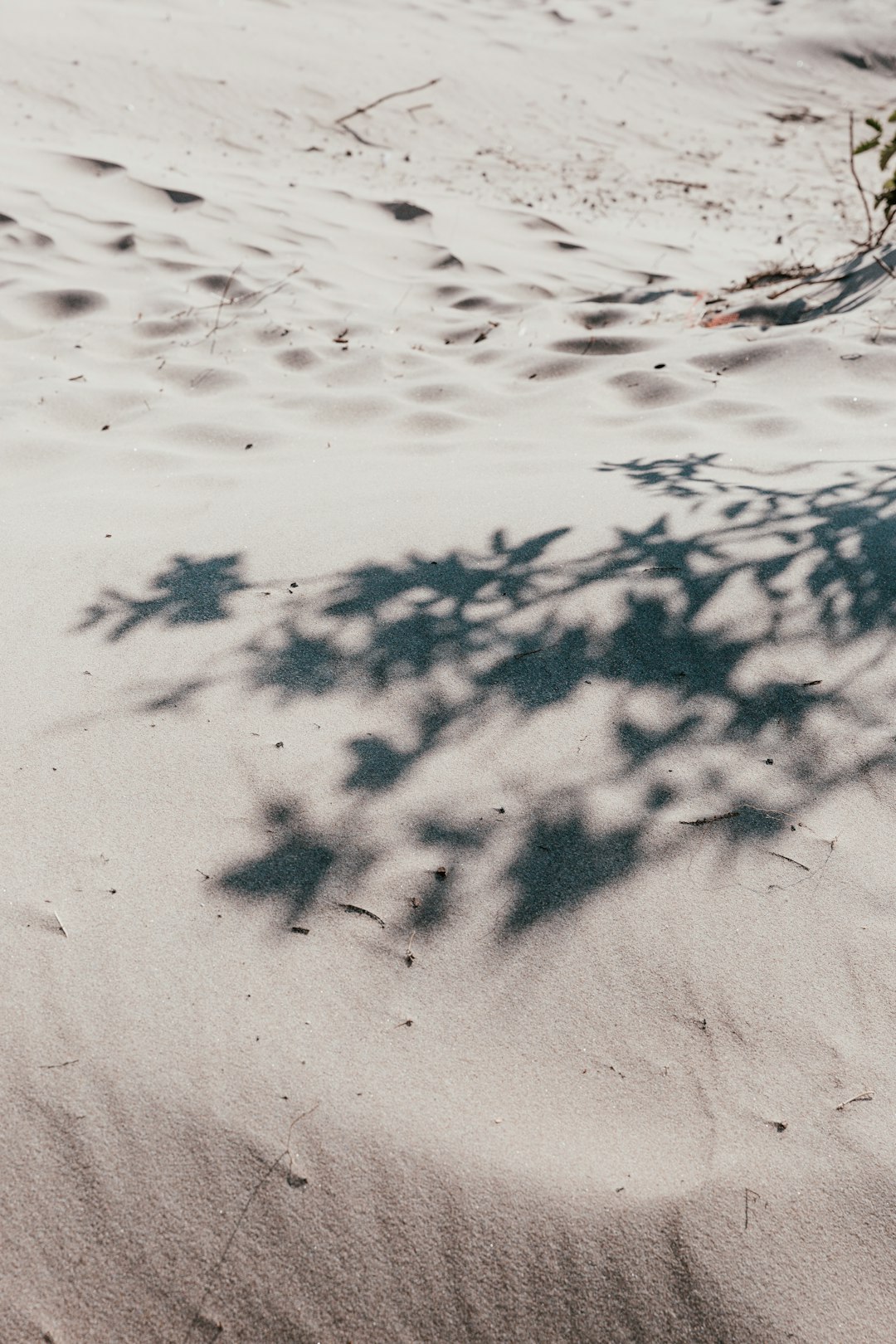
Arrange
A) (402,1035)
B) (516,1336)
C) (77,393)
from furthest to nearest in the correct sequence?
(77,393) → (402,1035) → (516,1336)

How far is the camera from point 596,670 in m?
2.40

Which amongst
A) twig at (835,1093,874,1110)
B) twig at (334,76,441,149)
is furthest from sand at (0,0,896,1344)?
twig at (334,76,441,149)

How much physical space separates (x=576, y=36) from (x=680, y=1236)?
39.1 feet

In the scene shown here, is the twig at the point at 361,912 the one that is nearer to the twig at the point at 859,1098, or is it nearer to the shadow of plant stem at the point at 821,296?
the twig at the point at 859,1098

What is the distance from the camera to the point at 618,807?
205cm

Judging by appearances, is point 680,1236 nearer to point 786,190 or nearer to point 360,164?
point 360,164

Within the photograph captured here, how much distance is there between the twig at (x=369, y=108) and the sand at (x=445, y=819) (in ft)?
12.6

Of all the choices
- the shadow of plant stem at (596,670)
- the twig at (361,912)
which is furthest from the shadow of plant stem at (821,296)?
the twig at (361,912)

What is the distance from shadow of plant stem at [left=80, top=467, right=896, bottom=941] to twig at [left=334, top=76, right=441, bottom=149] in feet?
20.5

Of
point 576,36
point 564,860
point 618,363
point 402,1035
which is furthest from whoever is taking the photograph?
point 576,36

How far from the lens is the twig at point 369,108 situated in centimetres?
798

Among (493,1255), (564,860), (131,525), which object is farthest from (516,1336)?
(131,525)

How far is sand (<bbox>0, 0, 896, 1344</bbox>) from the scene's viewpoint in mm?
1409

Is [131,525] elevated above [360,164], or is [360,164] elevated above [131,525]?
[360,164]
